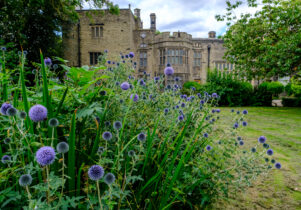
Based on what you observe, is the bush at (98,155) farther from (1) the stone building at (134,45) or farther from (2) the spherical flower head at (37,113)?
(1) the stone building at (134,45)

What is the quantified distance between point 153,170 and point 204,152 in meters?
0.68

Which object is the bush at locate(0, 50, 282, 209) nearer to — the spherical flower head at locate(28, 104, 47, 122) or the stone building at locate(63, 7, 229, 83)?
the spherical flower head at locate(28, 104, 47, 122)

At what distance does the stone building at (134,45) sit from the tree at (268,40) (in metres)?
8.05

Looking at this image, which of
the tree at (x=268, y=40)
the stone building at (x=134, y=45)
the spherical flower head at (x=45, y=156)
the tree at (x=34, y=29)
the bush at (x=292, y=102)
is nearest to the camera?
the spherical flower head at (x=45, y=156)

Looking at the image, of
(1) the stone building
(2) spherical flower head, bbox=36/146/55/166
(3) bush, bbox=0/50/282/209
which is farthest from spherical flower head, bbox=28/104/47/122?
(1) the stone building

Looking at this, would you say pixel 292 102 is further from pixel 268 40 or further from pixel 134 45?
pixel 134 45

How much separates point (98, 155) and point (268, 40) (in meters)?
12.6

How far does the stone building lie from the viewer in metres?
20.0

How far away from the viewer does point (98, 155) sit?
1.50 meters

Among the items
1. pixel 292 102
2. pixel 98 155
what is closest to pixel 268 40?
pixel 292 102

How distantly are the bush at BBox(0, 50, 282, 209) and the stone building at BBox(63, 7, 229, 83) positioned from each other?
1718 cm

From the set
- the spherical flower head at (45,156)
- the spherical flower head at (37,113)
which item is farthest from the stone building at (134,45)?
the spherical flower head at (45,156)

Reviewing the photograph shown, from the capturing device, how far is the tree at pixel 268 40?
10289mm

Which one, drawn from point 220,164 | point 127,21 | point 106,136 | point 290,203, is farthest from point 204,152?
point 127,21
